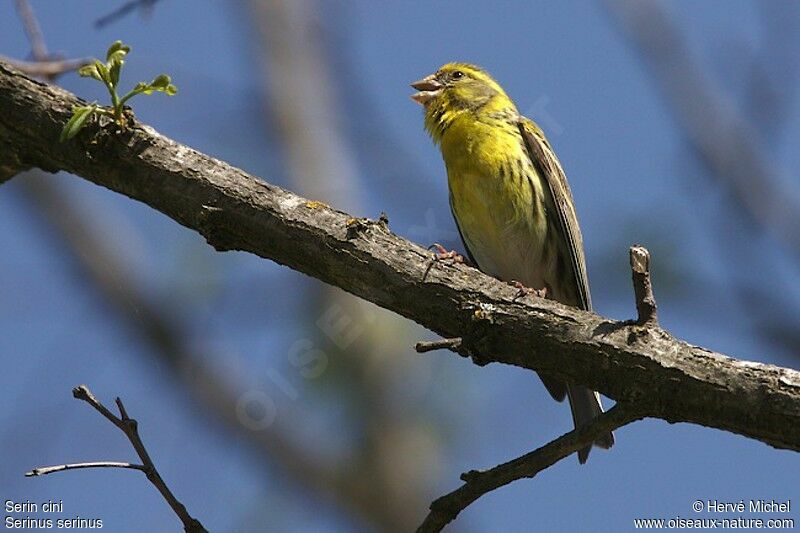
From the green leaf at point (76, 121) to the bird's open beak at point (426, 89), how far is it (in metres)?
2.96

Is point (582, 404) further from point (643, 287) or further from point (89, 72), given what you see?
point (89, 72)

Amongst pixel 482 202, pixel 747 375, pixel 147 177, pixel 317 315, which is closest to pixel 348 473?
pixel 317 315

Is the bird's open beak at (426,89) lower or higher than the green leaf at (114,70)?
higher

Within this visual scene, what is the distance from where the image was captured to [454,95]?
6.55 meters

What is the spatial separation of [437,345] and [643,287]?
0.67 meters

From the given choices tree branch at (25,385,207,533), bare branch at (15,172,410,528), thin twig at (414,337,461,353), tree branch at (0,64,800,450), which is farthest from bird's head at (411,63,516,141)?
tree branch at (25,385,207,533)

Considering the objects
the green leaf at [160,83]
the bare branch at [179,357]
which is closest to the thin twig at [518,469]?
the green leaf at [160,83]

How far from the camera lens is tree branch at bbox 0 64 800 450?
3201 millimetres

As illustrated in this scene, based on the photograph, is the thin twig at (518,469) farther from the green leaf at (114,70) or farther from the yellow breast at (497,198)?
the yellow breast at (497,198)

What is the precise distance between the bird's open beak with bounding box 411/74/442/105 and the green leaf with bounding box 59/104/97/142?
2.96 m

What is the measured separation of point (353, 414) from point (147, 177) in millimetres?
3791

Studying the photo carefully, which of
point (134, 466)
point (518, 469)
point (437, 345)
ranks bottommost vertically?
point (134, 466)

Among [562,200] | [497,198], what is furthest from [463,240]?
[562,200]

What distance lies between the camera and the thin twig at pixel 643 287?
3309 mm
